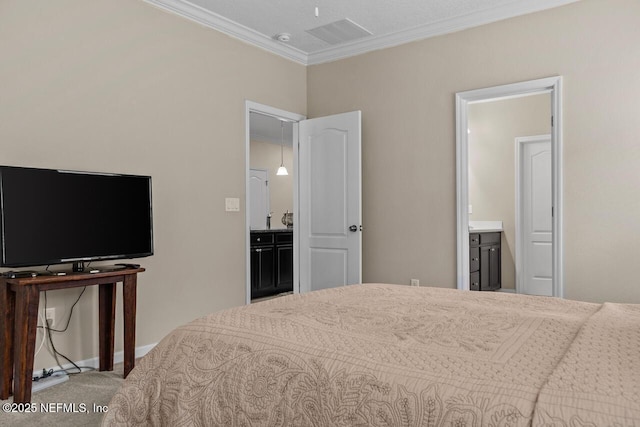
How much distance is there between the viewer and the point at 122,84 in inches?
139

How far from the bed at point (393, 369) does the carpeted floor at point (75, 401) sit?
3.26 ft

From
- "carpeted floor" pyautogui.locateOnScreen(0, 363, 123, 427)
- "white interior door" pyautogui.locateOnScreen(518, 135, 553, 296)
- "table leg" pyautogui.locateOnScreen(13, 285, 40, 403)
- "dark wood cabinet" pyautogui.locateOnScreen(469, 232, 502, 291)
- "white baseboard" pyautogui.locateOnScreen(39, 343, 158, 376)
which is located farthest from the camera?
"white interior door" pyautogui.locateOnScreen(518, 135, 553, 296)

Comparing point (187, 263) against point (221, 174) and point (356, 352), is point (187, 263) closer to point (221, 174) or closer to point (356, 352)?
point (221, 174)

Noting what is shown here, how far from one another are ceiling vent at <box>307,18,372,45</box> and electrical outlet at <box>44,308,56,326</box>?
3075 mm

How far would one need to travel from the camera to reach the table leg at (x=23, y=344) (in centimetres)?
259

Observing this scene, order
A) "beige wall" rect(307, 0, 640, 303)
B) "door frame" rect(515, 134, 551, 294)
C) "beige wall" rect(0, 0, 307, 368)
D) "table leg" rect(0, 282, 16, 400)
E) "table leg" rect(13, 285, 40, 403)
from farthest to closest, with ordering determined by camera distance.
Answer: "door frame" rect(515, 134, 551, 294) < "beige wall" rect(307, 0, 640, 303) < "beige wall" rect(0, 0, 307, 368) < "table leg" rect(0, 282, 16, 400) < "table leg" rect(13, 285, 40, 403)

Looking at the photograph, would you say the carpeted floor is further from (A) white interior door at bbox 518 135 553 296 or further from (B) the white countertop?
(A) white interior door at bbox 518 135 553 296

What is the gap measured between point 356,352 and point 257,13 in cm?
342

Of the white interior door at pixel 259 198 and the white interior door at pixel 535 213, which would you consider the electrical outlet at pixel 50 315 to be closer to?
the white interior door at pixel 535 213

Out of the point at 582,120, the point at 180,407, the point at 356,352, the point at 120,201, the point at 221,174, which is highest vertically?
the point at 582,120

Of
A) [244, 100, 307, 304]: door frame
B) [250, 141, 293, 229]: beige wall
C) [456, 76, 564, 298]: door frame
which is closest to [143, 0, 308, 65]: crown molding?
[244, 100, 307, 304]: door frame

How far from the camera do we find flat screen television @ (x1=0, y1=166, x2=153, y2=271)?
8.80 ft

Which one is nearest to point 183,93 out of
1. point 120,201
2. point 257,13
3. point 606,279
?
point 257,13

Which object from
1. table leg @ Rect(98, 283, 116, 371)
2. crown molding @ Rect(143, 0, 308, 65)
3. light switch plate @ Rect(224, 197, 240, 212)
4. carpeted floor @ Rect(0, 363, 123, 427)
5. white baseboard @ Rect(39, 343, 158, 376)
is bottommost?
carpeted floor @ Rect(0, 363, 123, 427)
